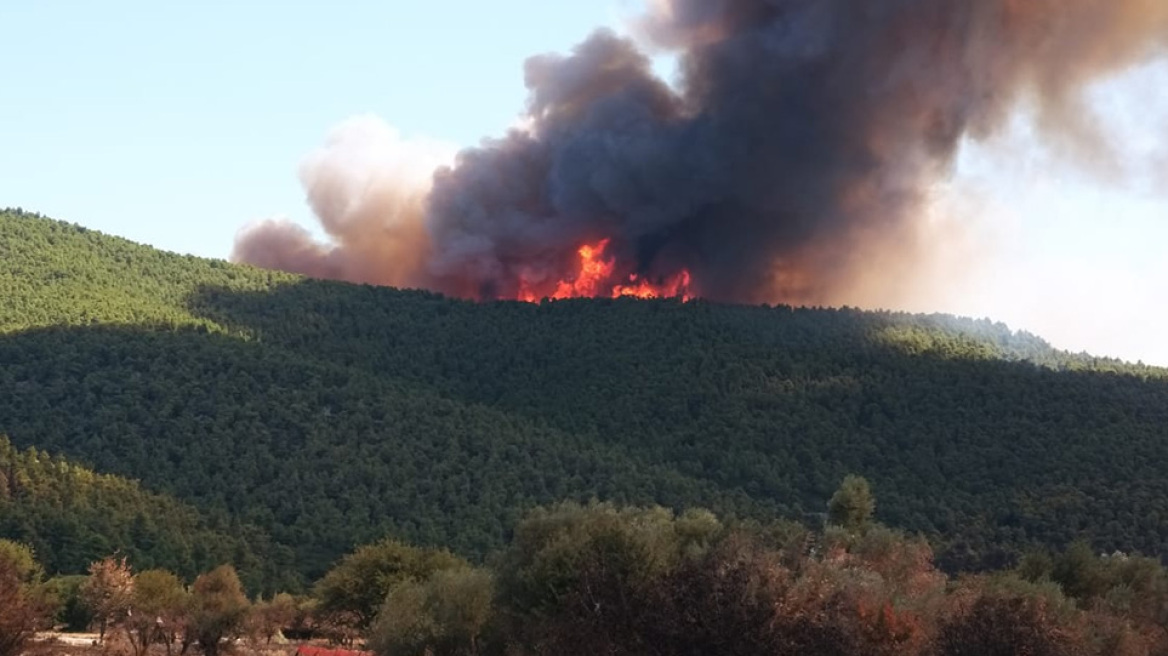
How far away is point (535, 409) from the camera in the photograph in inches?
3435

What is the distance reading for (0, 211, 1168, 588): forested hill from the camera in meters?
72.7

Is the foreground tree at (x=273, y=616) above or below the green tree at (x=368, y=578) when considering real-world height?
below

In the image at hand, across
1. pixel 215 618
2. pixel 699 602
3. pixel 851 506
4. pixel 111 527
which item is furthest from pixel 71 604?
pixel 699 602

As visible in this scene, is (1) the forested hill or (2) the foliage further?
(1) the forested hill

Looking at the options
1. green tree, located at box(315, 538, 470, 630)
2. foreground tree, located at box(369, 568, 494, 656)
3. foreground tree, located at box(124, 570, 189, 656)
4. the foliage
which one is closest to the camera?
foreground tree, located at box(369, 568, 494, 656)

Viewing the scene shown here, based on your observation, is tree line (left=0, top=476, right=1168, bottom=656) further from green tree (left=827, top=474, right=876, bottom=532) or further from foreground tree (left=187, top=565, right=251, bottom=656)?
green tree (left=827, top=474, right=876, bottom=532)

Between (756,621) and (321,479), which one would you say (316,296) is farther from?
(756,621)

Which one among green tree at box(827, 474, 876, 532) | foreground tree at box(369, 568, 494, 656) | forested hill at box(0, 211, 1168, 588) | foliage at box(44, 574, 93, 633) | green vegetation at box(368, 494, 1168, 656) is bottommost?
foliage at box(44, 574, 93, 633)

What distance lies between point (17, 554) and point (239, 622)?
9602 millimetres

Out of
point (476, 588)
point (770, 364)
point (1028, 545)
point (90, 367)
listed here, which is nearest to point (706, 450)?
point (770, 364)

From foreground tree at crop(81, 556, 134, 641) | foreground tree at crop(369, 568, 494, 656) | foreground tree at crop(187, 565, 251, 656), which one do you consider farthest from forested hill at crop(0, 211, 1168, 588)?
foreground tree at crop(369, 568, 494, 656)

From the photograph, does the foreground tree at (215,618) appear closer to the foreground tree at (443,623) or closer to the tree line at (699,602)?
the tree line at (699,602)

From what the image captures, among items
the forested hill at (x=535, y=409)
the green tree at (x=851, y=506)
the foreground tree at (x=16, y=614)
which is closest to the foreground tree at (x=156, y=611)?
the foreground tree at (x=16, y=614)

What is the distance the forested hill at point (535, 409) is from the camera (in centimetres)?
7269
